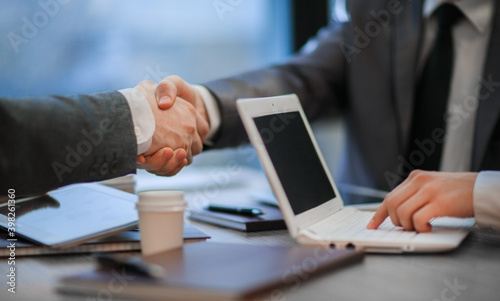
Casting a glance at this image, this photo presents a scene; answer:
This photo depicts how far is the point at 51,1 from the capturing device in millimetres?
2256

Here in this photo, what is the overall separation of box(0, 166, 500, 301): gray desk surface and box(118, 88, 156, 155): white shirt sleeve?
14.3 inches

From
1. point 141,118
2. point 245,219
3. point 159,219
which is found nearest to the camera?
point 159,219

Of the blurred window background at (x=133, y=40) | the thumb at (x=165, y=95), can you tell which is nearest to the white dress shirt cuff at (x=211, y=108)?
the thumb at (x=165, y=95)

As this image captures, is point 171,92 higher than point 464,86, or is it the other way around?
point 171,92

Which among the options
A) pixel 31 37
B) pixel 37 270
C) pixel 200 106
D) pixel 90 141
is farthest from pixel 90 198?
pixel 31 37

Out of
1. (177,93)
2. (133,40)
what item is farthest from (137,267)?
(133,40)

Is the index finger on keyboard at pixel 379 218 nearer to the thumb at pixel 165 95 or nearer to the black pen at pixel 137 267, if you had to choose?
the black pen at pixel 137 267

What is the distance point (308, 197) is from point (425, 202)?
7.7 inches

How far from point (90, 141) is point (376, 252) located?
509 mm

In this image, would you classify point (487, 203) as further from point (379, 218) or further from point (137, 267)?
point (137, 267)

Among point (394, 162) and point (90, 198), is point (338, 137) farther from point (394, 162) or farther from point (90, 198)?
point (90, 198)

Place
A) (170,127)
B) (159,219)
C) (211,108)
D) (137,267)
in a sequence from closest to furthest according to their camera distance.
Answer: (137,267) < (159,219) < (170,127) < (211,108)

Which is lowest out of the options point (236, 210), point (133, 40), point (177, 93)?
point (236, 210)

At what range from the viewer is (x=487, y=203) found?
3.31ft
